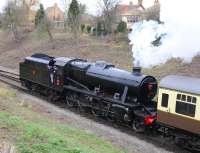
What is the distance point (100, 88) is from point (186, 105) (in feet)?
22.9

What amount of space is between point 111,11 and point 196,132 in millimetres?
46453

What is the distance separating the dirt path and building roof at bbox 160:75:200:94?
2779 millimetres

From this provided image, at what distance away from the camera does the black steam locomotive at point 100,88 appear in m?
19.4

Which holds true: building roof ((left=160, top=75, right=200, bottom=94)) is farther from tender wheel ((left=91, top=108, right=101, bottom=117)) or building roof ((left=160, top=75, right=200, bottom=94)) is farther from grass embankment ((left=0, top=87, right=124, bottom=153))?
tender wheel ((left=91, top=108, right=101, bottom=117))

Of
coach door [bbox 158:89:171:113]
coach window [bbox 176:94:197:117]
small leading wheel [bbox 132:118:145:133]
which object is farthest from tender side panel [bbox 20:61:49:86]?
coach window [bbox 176:94:197:117]

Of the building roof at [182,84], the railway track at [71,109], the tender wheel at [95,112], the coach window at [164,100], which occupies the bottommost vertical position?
the railway track at [71,109]

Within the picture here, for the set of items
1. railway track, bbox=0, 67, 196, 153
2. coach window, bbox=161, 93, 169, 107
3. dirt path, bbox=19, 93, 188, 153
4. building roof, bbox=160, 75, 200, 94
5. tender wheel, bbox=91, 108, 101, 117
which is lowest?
railway track, bbox=0, 67, 196, 153

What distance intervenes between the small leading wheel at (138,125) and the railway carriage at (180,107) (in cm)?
160

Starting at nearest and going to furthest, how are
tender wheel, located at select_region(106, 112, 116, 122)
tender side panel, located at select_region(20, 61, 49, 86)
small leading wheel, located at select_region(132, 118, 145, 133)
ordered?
small leading wheel, located at select_region(132, 118, 145, 133) → tender wheel, located at select_region(106, 112, 116, 122) → tender side panel, located at select_region(20, 61, 49, 86)

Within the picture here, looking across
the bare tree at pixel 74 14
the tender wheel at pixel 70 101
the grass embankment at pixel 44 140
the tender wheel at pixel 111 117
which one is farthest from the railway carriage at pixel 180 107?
the bare tree at pixel 74 14

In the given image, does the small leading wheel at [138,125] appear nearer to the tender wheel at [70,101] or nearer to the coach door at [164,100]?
the coach door at [164,100]

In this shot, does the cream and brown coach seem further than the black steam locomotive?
No

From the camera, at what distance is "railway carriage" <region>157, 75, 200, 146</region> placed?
15771 mm

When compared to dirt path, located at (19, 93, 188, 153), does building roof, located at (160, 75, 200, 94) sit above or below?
above
